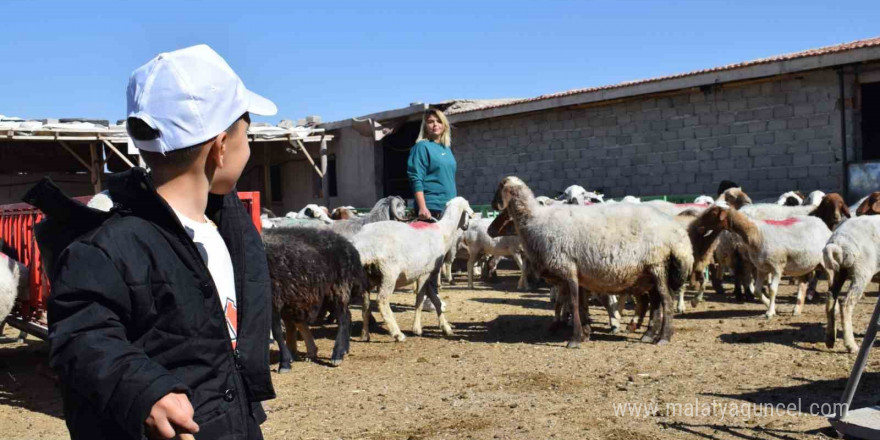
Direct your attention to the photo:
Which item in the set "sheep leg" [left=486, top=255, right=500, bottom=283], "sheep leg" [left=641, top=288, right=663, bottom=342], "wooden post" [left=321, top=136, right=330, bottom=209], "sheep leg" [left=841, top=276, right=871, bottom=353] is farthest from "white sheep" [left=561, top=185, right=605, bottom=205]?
"wooden post" [left=321, top=136, right=330, bottom=209]

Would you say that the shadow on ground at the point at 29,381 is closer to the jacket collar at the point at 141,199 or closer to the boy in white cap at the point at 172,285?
the boy in white cap at the point at 172,285

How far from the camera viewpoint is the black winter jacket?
1.75 meters

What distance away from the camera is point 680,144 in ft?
58.3

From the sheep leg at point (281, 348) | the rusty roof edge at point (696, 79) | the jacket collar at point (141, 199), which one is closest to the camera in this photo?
the jacket collar at point (141, 199)

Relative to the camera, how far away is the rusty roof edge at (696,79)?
14.7 metres

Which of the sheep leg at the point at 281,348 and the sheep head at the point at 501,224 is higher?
the sheep head at the point at 501,224

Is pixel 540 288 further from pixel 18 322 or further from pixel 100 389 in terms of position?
pixel 100 389

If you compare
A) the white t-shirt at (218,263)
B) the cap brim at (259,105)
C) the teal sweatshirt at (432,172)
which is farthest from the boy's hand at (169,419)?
the teal sweatshirt at (432,172)

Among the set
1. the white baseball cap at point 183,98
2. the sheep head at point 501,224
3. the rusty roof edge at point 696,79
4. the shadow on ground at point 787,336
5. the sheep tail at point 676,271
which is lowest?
the shadow on ground at point 787,336

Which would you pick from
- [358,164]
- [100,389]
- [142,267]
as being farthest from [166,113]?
[358,164]

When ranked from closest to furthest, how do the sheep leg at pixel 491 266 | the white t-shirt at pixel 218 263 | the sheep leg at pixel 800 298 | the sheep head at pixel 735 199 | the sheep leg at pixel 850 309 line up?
the white t-shirt at pixel 218 263
the sheep leg at pixel 850 309
the sheep leg at pixel 800 298
the sheep head at pixel 735 199
the sheep leg at pixel 491 266

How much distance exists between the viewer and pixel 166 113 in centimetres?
203

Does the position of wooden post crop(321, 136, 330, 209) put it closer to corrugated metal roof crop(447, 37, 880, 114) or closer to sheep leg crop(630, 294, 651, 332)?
corrugated metal roof crop(447, 37, 880, 114)

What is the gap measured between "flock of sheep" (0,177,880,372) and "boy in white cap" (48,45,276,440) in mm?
5373
